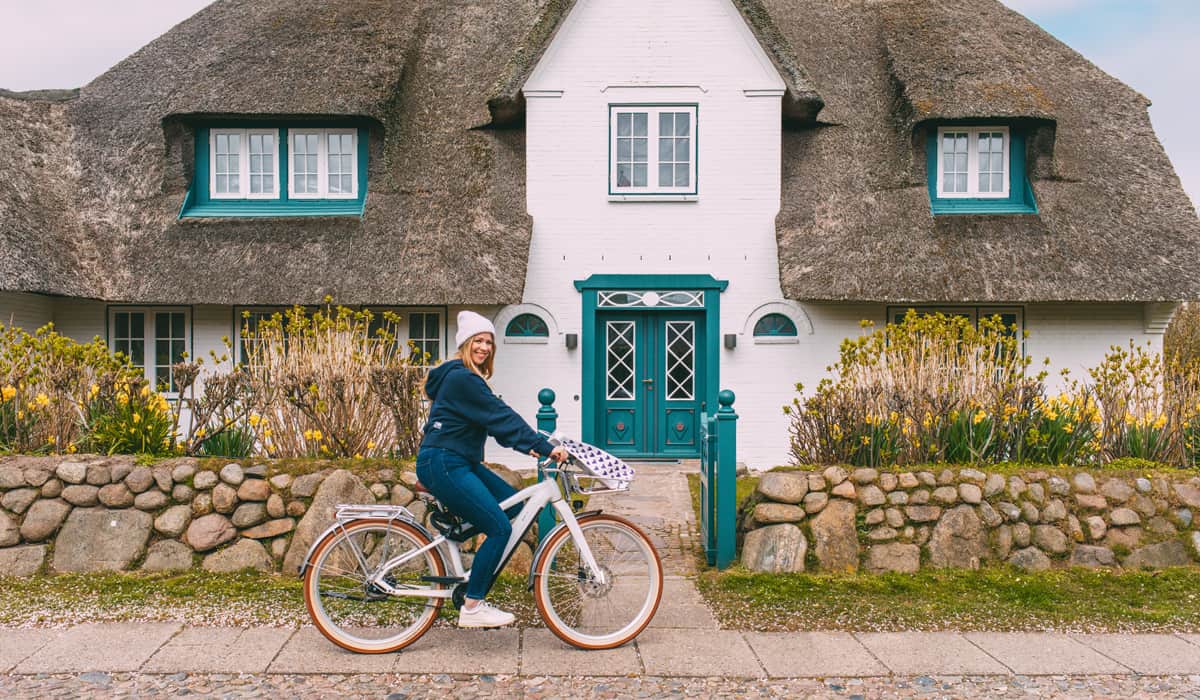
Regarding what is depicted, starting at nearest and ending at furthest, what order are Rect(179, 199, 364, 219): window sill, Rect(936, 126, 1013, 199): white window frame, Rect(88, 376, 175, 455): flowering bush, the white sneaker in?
the white sneaker → Rect(88, 376, 175, 455): flowering bush → Rect(179, 199, 364, 219): window sill → Rect(936, 126, 1013, 199): white window frame

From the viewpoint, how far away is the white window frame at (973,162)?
13.7 meters

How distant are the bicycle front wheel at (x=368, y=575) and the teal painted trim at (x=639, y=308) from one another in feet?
24.3

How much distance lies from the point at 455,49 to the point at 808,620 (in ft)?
38.9

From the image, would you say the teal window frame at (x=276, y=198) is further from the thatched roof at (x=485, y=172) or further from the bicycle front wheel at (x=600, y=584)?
the bicycle front wheel at (x=600, y=584)

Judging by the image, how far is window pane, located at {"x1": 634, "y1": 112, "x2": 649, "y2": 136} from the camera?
1345 centimetres

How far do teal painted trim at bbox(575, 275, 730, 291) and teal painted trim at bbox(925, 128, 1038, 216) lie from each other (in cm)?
320

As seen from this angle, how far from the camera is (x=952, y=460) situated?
26.4 ft

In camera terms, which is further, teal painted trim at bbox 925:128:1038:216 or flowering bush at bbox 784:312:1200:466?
teal painted trim at bbox 925:128:1038:216

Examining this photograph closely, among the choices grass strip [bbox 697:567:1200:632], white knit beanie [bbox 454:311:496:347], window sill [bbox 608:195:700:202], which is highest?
window sill [bbox 608:195:700:202]

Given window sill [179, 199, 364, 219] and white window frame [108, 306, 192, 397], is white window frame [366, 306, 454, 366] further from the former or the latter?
white window frame [108, 306, 192, 397]

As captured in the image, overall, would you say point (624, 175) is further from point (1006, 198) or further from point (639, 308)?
point (1006, 198)

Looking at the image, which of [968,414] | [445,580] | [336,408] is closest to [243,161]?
[336,408]

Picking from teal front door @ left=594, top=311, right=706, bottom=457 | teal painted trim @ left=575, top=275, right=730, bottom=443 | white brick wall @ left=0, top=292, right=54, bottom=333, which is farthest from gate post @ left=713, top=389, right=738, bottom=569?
white brick wall @ left=0, top=292, right=54, bottom=333

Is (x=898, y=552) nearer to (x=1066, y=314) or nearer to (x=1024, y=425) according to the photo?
(x=1024, y=425)
